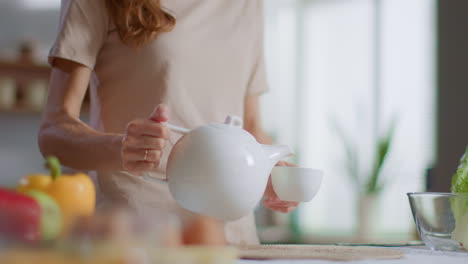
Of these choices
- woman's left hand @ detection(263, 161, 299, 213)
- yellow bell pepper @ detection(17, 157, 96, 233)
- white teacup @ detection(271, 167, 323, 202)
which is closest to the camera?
yellow bell pepper @ detection(17, 157, 96, 233)

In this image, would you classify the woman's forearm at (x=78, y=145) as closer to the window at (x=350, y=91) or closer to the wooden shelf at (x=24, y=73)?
the wooden shelf at (x=24, y=73)

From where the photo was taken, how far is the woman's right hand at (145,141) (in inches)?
32.9

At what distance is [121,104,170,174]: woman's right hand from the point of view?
84 centimetres

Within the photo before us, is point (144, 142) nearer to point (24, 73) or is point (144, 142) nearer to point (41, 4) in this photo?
point (24, 73)

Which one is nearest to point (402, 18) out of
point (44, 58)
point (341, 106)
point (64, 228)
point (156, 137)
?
point (341, 106)

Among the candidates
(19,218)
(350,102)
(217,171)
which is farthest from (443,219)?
(350,102)

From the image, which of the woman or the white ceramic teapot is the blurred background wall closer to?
the woman

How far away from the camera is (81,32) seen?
1.20 meters

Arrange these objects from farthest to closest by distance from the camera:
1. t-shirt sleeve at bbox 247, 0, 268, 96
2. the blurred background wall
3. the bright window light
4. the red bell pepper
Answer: the blurred background wall → the bright window light → t-shirt sleeve at bbox 247, 0, 268, 96 → the red bell pepper

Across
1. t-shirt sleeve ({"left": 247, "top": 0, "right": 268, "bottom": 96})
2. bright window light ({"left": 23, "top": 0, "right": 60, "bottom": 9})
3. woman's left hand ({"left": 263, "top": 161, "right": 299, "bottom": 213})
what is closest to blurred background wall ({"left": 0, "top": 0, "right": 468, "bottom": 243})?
bright window light ({"left": 23, "top": 0, "right": 60, "bottom": 9})

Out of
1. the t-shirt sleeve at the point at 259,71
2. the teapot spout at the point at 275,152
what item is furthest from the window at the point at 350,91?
the teapot spout at the point at 275,152

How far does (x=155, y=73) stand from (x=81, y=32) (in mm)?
184

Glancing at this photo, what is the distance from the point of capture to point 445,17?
11.4 feet

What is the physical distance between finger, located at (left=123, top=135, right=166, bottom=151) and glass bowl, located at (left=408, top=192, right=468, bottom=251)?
0.53 m
